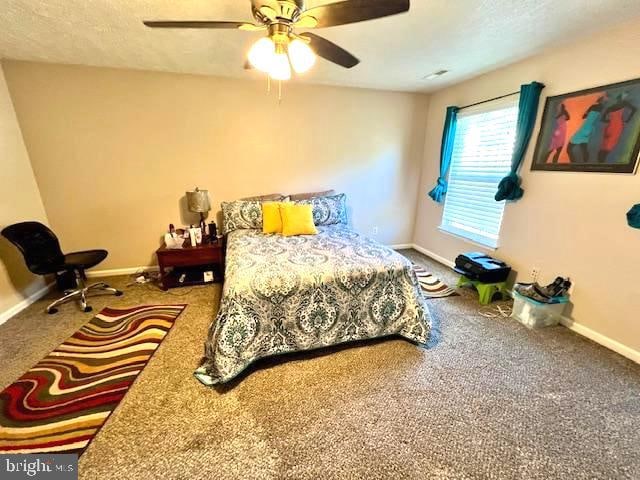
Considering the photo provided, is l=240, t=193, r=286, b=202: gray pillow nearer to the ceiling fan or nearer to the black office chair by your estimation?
the black office chair

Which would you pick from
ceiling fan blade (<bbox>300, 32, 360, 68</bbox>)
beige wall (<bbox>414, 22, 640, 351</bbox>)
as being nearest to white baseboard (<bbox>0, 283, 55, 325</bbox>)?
ceiling fan blade (<bbox>300, 32, 360, 68</bbox>)

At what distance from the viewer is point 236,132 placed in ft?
10.8

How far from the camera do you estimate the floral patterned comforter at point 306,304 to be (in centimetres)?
175

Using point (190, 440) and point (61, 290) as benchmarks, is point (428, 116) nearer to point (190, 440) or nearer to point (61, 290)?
point (190, 440)

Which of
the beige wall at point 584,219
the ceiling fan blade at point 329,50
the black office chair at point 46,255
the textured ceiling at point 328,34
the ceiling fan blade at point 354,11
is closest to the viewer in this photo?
the ceiling fan blade at point 354,11

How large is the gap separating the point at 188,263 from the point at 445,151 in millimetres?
3427

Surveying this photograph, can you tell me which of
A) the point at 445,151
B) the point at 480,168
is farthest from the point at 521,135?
the point at 445,151

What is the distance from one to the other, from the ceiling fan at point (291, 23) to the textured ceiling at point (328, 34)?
418 millimetres

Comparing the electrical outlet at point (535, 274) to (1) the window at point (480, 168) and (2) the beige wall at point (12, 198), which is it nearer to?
(1) the window at point (480, 168)

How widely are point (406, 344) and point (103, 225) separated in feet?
11.5

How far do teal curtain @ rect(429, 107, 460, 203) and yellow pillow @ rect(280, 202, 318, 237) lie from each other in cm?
190

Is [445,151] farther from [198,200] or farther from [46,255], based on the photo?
[46,255]

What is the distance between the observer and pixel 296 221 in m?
2.94

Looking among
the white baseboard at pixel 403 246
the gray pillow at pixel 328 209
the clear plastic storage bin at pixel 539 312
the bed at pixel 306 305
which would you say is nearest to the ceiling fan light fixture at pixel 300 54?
the bed at pixel 306 305
